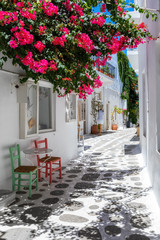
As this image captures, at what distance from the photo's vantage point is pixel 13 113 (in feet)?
15.5

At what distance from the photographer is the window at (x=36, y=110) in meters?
4.90

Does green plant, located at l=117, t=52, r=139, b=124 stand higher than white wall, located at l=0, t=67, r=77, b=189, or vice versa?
green plant, located at l=117, t=52, r=139, b=124

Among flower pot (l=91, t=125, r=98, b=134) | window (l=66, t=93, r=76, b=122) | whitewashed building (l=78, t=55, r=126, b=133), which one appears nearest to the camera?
window (l=66, t=93, r=76, b=122)

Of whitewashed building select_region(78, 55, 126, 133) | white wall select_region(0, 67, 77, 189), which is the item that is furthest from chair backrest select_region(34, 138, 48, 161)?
whitewashed building select_region(78, 55, 126, 133)

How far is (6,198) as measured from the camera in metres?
3.89

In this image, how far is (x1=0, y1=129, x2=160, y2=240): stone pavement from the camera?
2922 millimetres

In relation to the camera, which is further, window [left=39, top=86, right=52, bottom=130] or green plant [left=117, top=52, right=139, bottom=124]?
green plant [left=117, top=52, right=139, bottom=124]

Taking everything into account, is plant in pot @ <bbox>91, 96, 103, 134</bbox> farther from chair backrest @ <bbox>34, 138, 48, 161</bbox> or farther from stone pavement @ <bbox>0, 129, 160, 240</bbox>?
chair backrest @ <bbox>34, 138, 48, 161</bbox>

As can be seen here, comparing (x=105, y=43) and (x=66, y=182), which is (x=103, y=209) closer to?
(x=66, y=182)

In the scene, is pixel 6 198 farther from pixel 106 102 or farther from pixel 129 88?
pixel 106 102

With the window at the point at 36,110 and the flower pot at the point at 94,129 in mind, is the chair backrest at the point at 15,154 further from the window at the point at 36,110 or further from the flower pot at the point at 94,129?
the flower pot at the point at 94,129

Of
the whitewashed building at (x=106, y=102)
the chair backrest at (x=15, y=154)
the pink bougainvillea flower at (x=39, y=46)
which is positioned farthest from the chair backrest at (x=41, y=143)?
the whitewashed building at (x=106, y=102)

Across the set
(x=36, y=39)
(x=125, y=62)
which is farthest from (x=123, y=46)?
(x=125, y=62)

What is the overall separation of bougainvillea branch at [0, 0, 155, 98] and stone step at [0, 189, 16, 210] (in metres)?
2.09
